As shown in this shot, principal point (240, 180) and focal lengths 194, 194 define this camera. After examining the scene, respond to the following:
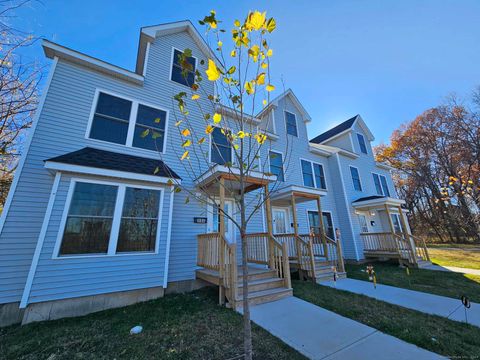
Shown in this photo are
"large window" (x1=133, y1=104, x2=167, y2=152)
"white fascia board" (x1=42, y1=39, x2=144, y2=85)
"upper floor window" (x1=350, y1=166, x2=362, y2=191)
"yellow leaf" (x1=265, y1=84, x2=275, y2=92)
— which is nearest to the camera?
"yellow leaf" (x1=265, y1=84, x2=275, y2=92)

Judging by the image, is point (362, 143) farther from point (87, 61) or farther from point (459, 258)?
point (87, 61)

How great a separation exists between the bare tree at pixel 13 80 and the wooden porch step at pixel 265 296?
6137 millimetres

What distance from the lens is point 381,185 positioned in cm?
1512

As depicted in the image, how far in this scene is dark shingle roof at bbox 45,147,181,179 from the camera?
486 cm

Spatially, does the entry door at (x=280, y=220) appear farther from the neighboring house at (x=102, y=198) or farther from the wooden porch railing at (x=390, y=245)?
the wooden porch railing at (x=390, y=245)

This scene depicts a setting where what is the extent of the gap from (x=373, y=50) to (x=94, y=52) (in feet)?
33.5

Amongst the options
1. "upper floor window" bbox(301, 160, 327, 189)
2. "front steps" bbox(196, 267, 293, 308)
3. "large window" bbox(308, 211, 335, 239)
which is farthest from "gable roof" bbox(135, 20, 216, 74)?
"large window" bbox(308, 211, 335, 239)

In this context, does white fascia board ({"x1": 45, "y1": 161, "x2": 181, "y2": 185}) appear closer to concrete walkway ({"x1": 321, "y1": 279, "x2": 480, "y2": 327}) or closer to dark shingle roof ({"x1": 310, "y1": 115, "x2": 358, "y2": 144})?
concrete walkway ({"x1": 321, "y1": 279, "x2": 480, "y2": 327})

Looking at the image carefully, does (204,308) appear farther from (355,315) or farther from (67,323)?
(355,315)

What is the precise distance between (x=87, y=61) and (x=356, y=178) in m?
15.4

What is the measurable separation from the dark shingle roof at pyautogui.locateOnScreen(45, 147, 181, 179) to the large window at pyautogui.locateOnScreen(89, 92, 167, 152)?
563 millimetres

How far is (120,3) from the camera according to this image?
18.5 ft

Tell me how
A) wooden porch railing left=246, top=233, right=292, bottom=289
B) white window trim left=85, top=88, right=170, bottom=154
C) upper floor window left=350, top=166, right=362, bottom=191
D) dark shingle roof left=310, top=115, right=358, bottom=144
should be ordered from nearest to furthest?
1. wooden porch railing left=246, top=233, right=292, bottom=289
2. white window trim left=85, top=88, right=170, bottom=154
3. upper floor window left=350, top=166, right=362, bottom=191
4. dark shingle roof left=310, top=115, right=358, bottom=144

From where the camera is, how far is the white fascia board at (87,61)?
5766 mm
